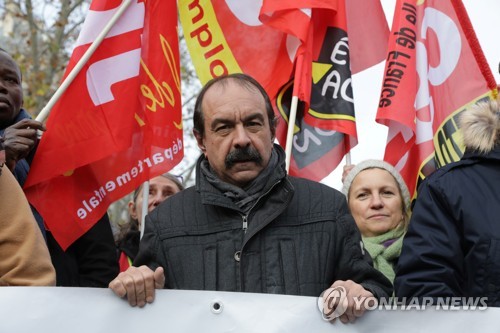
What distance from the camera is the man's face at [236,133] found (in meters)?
3.57

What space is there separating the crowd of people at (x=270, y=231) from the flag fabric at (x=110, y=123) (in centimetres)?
125

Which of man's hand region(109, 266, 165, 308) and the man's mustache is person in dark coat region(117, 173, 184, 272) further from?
man's hand region(109, 266, 165, 308)

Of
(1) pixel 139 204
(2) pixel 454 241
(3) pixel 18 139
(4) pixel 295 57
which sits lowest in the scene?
(2) pixel 454 241

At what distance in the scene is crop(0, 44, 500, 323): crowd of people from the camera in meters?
3.38

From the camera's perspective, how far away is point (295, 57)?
570 centimetres

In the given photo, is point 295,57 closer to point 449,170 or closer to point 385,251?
point 385,251

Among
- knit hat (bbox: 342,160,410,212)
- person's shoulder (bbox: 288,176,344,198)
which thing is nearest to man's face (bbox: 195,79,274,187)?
person's shoulder (bbox: 288,176,344,198)

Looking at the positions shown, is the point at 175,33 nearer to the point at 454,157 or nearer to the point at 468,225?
the point at 454,157

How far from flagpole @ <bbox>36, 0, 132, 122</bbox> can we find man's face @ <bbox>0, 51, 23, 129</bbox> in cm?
30

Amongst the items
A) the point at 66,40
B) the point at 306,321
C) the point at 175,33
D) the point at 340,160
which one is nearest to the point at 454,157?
the point at 340,160

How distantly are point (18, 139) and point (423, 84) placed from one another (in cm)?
243

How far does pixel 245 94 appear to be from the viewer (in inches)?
146

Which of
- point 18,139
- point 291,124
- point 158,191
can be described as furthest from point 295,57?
point 18,139

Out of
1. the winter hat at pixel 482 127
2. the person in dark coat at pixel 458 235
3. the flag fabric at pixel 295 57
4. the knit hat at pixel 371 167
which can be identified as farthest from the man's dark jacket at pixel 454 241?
the flag fabric at pixel 295 57
